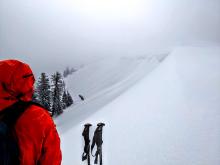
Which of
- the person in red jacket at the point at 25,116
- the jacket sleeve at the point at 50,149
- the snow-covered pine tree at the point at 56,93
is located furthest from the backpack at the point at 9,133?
the snow-covered pine tree at the point at 56,93

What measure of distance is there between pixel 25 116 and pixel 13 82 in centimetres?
39

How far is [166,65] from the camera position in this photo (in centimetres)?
5256

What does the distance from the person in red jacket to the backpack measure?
46 millimetres

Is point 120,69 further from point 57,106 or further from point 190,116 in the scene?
point 190,116

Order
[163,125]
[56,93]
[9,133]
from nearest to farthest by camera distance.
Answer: [9,133] → [163,125] → [56,93]

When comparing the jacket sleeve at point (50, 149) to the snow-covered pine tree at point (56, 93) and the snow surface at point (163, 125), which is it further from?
the snow-covered pine tree at point (56, 93)

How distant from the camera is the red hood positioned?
119 inches

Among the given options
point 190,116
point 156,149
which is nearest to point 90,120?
point 190,116

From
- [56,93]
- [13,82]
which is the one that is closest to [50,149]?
[13,82]

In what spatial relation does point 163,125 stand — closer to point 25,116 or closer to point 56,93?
point 25,116

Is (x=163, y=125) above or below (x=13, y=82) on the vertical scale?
above

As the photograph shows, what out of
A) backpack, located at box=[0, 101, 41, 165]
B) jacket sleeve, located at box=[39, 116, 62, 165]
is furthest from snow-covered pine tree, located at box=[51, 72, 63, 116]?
backpack, located at box=[0, 101, 41, 165]

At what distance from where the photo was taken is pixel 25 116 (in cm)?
306

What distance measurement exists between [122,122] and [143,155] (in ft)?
28.3
